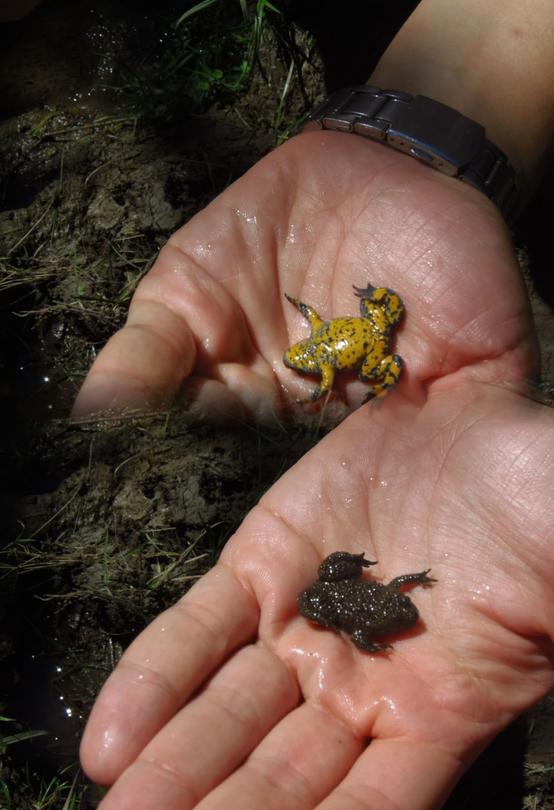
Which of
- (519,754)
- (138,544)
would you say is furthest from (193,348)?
(519,754)

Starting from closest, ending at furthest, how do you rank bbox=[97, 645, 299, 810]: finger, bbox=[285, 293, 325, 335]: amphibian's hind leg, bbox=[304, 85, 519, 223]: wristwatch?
bbox=[97, 645, 299, 810]: finger → bbox=[304, 85, 519, 223]: wristwatch → bbox=[285, 293, 325, 335]: amphibian's hind leg

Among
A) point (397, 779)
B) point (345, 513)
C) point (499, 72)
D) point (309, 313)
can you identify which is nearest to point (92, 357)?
point (309, 313)

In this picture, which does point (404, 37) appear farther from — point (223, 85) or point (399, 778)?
point (399, 778)

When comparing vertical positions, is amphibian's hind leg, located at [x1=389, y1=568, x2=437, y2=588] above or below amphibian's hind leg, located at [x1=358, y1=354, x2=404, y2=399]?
below

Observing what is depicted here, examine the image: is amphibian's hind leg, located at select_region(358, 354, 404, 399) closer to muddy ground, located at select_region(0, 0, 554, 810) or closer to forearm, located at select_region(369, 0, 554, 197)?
muddy ground, located at select_region(0, 0, 554, 810)

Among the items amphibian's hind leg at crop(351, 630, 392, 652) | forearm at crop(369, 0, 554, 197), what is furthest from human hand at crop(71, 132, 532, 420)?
amphibian's hind leg at crop(351, 630, 392, 652)

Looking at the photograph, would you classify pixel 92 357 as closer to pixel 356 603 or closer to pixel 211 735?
pixel 356 603
